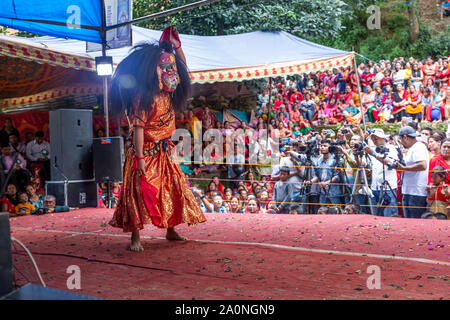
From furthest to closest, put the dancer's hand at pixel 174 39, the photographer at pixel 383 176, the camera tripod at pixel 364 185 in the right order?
the camera tripod at pixel 364 185 → the photographer at pixel 383 176 → the dancer's hand at pixel 174 39

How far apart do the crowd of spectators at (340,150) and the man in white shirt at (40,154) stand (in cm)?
299

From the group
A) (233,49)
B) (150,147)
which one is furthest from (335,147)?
(233,49)

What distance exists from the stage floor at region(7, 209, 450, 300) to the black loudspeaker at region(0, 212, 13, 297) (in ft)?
3.44

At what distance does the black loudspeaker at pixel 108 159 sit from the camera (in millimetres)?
8172

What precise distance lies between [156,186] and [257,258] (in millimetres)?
1191

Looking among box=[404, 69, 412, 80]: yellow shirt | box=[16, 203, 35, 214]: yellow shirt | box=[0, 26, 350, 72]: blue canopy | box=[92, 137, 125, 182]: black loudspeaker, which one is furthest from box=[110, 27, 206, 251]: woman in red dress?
box=[404, 69, 412, 80]: yellow shirt

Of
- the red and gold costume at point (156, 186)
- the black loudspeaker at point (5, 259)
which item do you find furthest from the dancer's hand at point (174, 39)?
the black loudspeaker at point (5, 259)

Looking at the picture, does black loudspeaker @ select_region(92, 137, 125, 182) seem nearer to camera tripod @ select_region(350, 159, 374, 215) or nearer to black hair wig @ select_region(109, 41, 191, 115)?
black hair wig @ select_region(109, 41, 191, 115)

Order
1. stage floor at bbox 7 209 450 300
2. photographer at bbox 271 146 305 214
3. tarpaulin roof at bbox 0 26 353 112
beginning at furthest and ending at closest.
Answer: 1. tarpaulin roof at bbox 0 26 353 112
2. photographer at bbox 271 146 305 214
3. stage floor at bbox 7 209 450 300

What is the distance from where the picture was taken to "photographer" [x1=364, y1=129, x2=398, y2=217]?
270 inches

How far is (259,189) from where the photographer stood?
897 centimetres

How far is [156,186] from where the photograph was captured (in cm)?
459

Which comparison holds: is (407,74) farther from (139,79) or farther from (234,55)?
(139,79)

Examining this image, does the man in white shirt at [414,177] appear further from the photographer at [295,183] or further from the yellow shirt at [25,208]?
the yellow shirt at [25,208]
